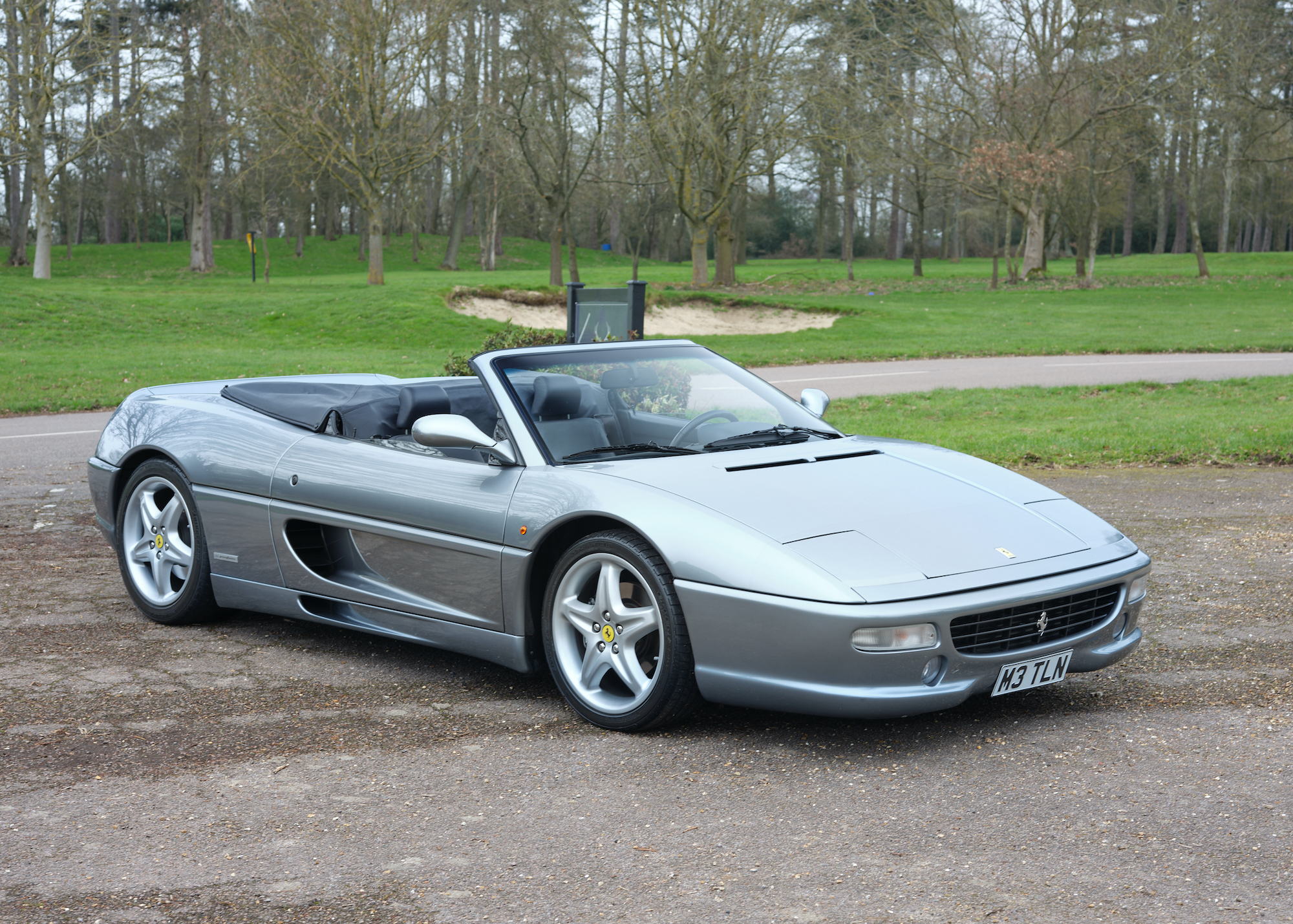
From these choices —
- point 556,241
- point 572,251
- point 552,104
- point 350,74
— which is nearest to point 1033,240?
point 556,241

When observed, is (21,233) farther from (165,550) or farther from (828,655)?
(828,655)

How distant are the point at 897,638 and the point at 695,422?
154 centimetres

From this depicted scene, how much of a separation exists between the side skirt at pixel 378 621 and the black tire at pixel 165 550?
0.40 ft

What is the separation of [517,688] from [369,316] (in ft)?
76.3

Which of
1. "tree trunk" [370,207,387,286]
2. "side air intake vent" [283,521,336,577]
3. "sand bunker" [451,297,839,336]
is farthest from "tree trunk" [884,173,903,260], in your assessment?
"side air intake vent" [283,521,336,577]

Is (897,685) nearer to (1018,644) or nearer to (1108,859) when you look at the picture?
(1018,644)

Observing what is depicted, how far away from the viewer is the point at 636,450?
4.63m

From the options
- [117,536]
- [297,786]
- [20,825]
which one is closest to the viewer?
[20,825]

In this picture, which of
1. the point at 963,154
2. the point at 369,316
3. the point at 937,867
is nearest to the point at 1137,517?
the point at 937,867

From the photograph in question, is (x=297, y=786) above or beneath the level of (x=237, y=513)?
beneath

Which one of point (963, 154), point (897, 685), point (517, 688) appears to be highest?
point (963, 154)

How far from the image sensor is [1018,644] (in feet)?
12.9

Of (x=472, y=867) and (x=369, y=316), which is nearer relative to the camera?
(x=472, y=867)

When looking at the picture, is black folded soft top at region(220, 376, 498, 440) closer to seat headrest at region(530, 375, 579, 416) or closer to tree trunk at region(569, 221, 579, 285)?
seat headrest at region(530, 375, 579, 416)
